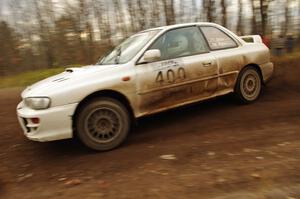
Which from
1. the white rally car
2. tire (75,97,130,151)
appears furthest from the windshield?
tire (75,97,130,151)

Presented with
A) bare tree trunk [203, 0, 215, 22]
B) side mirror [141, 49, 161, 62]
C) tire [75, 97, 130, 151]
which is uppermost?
bare tree trunk [203, 0, 215, 22]

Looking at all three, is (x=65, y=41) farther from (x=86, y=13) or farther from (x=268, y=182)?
(x=268, y=182)

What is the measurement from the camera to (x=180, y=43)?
695 centimetres

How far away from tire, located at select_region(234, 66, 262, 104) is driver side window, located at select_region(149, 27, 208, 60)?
1.02 metres

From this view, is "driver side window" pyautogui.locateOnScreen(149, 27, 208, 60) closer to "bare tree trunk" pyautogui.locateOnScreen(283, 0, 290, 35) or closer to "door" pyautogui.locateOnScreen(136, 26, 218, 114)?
"door" pyautogui.locateOnScreen(136, 26, 218, 114)

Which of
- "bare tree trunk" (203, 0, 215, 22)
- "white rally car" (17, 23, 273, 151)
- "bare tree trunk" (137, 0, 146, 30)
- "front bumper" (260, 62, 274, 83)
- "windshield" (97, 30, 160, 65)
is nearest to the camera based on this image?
"white rally car" (17, 23, 273, 151)

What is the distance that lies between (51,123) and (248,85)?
397 centimetres

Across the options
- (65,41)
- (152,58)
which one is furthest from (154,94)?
(65,41)

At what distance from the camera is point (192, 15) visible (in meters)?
15.9

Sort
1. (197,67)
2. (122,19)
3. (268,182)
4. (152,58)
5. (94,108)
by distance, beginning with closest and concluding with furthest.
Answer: (268,182) < (94,108) < (152,58) < (197,67) < (122,19)

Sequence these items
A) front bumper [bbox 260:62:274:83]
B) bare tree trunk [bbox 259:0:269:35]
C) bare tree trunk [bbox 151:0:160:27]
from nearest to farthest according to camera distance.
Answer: front bumper [bbox 260:62:274:83]
bare tree trunk [bbox 259:0:269:35]
bare tree trunk [bbox 151:0:160:27]

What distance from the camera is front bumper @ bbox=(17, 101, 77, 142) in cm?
551

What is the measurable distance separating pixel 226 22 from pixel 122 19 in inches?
185

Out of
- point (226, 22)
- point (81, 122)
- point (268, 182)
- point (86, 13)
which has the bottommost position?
point (268, 182)
